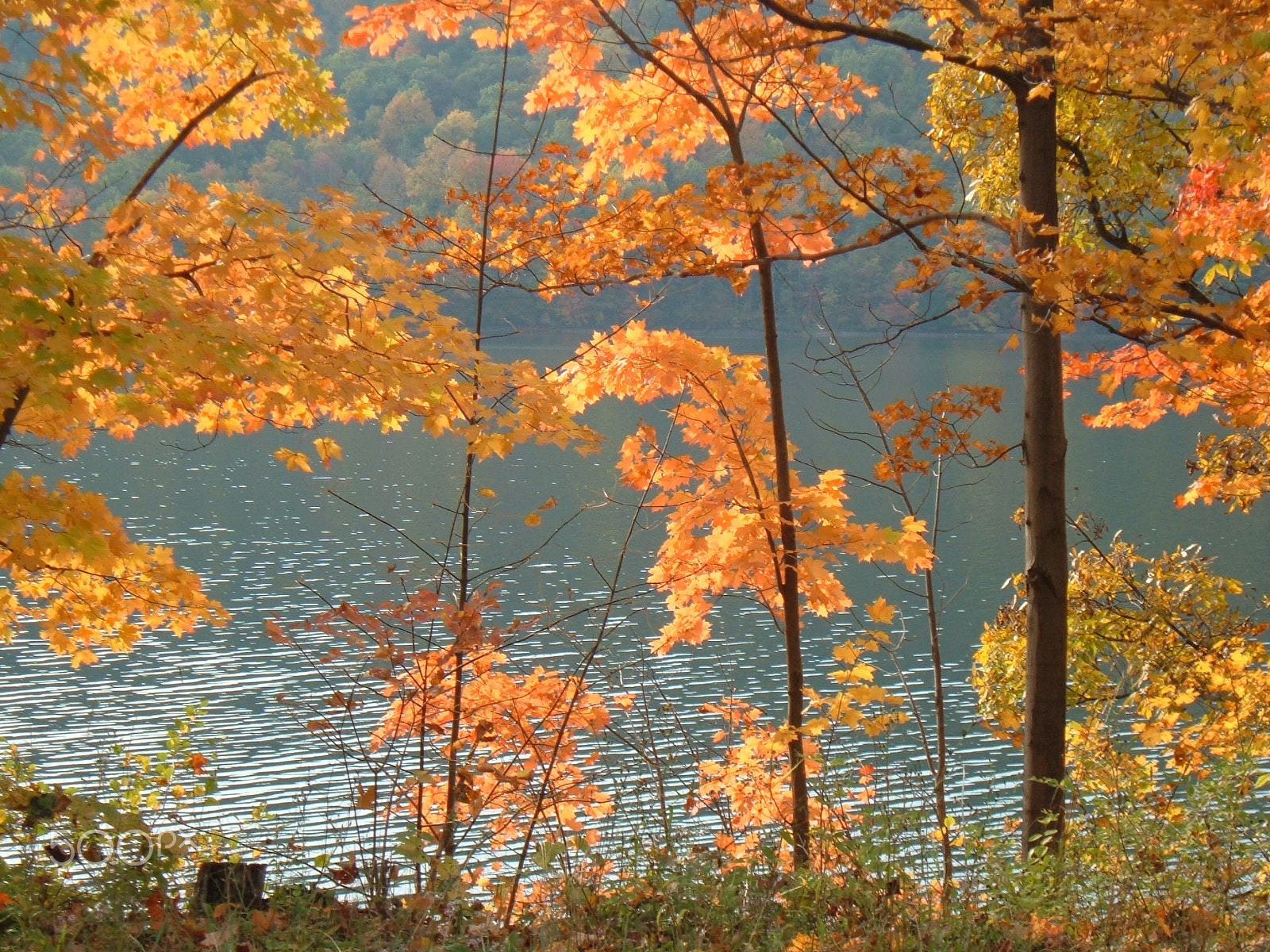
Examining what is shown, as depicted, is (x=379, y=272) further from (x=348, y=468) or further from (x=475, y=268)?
(x=348, y=468)

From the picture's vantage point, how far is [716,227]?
218 inches

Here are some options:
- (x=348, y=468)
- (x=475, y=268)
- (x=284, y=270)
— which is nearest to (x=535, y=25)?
(x=475, y=268)

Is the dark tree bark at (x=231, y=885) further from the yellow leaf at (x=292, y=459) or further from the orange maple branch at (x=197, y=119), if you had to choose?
the orange maple branch at (x=197, y=119)

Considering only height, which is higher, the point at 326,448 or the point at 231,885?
the point at 326,448

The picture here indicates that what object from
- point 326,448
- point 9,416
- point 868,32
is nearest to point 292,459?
point 326,448

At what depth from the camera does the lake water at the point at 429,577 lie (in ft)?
38.9

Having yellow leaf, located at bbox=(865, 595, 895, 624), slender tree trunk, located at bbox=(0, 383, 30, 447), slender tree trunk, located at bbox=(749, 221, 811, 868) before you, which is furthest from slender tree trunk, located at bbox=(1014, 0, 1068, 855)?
slender tree trunk, located at bbox=(0, 383, 30, 447)

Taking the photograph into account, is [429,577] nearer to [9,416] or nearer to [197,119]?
[9,416]

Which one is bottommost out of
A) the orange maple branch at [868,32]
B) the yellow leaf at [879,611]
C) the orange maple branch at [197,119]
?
the yellow leaf at [879,611]

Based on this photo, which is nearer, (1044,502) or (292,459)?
(1044,502)

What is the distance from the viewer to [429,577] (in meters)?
5.21

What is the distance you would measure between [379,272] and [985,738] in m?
12.2

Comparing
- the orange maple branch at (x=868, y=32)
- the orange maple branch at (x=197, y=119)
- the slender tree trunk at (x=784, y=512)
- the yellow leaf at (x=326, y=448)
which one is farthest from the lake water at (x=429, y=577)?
the orange maple branch at (x=868, y=32)

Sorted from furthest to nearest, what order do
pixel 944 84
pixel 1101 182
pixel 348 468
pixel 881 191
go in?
1. pixel 348 468
2. pixel 944 84
3. pixel 1101 182
4. pixel 881 191
